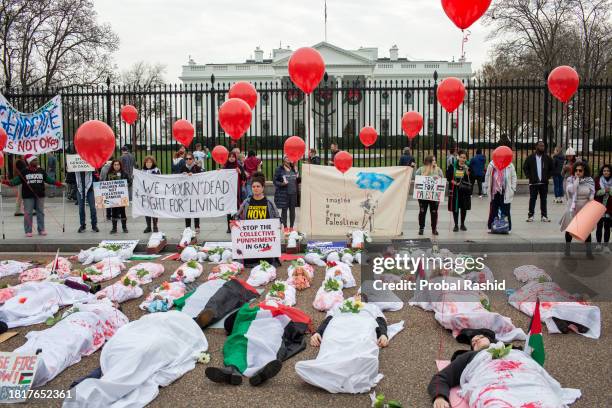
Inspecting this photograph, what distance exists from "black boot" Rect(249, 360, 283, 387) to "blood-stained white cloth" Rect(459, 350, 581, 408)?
4.96 ft

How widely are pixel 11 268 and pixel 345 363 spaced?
6.72 metres

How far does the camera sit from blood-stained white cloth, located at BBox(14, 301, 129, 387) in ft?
16.5

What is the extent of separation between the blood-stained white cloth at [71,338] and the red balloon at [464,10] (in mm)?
5131

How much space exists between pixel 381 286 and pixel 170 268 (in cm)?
393

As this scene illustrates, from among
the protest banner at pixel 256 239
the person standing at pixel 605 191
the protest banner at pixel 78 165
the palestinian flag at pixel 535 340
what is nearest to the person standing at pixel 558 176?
the person standing at pixel 605 191

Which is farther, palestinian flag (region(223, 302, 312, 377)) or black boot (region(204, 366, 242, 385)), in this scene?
palestinian flag (region(223, 302, 312, 377))

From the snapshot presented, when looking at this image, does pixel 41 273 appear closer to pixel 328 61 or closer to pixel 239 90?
pixel 239 90

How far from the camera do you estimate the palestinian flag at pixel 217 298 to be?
6504mm

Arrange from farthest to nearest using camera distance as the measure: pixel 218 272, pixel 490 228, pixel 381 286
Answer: pixel 490 228, pixel 218 272, pixel 381 286

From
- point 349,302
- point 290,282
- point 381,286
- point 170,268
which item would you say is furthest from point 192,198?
point 349,302

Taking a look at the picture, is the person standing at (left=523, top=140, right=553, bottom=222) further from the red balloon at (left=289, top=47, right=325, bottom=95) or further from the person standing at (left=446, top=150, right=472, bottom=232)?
the red balloon at (left=289, top=47, right=325, bottom=95)

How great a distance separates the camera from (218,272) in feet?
28.2

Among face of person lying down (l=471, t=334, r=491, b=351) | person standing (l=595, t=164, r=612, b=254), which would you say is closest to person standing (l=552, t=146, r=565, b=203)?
person standing (l=595, t=164, r=612, b=254)

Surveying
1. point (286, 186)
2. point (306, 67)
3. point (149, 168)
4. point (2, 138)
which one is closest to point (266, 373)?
point (306, 67)
